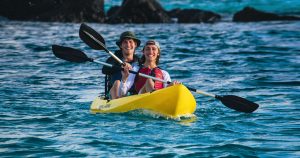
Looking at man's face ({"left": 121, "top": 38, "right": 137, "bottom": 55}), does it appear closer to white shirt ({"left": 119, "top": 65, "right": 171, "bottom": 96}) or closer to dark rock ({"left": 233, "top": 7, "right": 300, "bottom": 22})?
white shirt ({"left": 119, "top": 65, "right": 171, "bottom": 96})

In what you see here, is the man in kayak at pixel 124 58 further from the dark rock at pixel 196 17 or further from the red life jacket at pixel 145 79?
the dark rock at pixel 196 17

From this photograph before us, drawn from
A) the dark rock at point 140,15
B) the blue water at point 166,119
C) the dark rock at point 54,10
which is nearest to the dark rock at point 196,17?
the dark rock at point 140,15

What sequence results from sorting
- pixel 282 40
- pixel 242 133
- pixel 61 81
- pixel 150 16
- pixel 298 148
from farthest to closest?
pixel 150 16 < pixel 282 40 < pixel 61 81 < pixel 242 133 < pixel 298 148

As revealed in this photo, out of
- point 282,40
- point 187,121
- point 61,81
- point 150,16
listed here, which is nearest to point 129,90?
point 187,121

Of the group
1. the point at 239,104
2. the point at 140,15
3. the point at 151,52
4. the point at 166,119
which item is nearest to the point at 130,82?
the point at 151,52

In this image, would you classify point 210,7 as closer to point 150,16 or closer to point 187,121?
point 150,16

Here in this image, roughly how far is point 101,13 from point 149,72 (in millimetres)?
25359

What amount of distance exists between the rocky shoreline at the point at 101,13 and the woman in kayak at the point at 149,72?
23.2 m

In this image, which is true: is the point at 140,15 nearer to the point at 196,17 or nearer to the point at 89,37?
the point at 196,17

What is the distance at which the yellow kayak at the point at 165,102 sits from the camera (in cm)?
1064

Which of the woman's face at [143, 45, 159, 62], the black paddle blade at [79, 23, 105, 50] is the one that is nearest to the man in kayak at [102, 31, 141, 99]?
the woman's face at [143, 45, 159, 62]

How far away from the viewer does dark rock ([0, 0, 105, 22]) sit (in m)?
35.9

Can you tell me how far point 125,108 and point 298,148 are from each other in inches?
120

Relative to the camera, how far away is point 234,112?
1205cm
